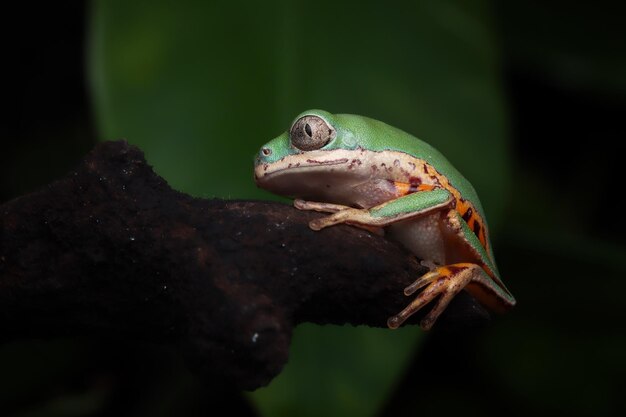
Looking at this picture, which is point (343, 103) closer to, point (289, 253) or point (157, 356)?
point (289, 253)

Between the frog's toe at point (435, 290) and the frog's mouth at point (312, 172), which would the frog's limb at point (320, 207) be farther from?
the frog's toe at point (435, 290)

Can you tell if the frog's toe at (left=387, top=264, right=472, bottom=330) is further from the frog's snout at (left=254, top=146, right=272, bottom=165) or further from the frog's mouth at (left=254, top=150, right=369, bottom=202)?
the frog's snout at (left=254, top=146, right=272, bottom=165)

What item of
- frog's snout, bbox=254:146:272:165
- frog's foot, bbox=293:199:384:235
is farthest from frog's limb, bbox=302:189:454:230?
frog's snout, bbox=254:146:272:165

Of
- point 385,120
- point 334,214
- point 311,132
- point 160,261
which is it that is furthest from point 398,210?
point 385,120

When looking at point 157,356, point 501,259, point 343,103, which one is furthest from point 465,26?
point 157,356

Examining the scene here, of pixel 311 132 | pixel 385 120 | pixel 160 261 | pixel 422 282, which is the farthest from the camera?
pixel 385 120

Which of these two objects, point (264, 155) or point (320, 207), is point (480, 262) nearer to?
point (320, 207)
